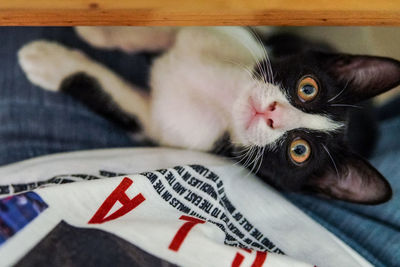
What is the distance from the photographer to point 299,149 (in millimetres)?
1162

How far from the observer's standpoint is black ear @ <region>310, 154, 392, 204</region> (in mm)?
1133

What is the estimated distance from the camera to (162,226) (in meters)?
0.93

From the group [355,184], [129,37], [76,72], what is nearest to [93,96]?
[76,72]

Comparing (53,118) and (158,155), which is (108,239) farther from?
(53,118)

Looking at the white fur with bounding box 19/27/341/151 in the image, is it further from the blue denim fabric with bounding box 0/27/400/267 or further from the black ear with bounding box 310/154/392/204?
the black ear with bounding box 310/154/392/204

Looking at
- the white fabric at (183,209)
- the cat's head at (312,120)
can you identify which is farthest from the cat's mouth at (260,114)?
the white fabric at (183,209)

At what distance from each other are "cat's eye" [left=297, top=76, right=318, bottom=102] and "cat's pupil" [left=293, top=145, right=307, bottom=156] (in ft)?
0.41

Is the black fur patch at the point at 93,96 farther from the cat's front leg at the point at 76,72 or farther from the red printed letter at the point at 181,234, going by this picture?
the red printed letter at the point at 181,234

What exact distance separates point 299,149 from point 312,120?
84mm

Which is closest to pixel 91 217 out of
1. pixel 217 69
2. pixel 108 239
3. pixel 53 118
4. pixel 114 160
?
pixel 108 239

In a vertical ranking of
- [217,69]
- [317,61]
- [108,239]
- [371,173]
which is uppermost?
[317,61]

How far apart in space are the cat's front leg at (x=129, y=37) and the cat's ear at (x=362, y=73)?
0.47 metres

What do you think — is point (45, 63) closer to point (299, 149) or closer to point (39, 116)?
point (39, 116)

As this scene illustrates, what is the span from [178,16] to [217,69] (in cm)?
39
